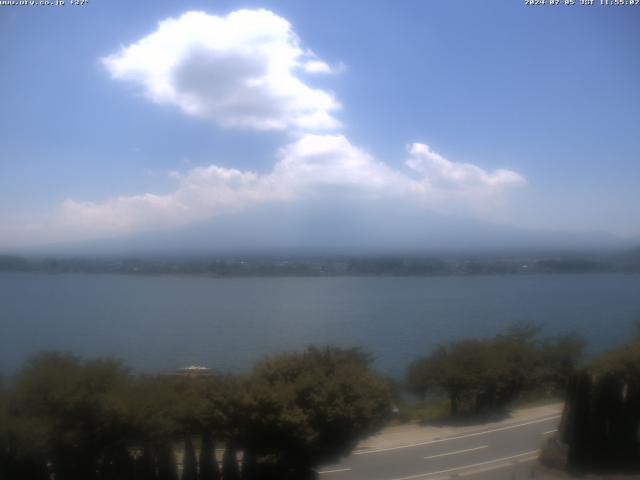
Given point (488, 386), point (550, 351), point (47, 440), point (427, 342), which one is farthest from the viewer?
point (427, 342)

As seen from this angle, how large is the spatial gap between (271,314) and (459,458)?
25239 millimetres

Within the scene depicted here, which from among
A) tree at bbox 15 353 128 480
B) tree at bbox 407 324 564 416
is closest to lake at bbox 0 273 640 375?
tree at bbox 407 324 564 416

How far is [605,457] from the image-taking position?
8.77 meters

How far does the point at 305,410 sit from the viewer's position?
27.0 ft

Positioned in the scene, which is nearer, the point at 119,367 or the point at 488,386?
the point at 119,367

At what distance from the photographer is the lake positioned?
22.8 m

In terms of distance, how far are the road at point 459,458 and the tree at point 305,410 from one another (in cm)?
80

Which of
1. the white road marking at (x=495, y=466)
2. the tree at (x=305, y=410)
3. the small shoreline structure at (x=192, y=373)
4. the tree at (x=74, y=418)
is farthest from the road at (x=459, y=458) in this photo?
the tree at (x=74, y=418)

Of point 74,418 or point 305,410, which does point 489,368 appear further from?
point 74,418

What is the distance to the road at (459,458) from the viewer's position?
9031mm

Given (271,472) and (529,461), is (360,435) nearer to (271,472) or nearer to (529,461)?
(271,472)

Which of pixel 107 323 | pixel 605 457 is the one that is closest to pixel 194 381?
pixel 605 457

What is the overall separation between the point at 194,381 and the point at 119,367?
4.59ft

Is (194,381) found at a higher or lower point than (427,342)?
higher
